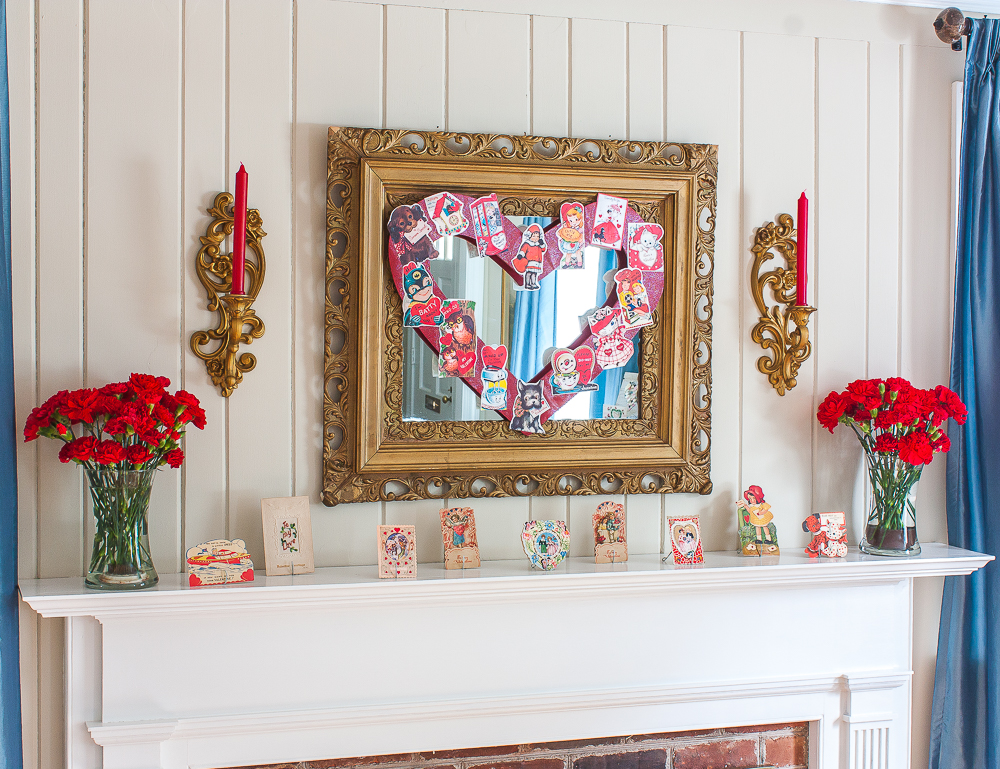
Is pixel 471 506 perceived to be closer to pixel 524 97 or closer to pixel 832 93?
pixel 524 97

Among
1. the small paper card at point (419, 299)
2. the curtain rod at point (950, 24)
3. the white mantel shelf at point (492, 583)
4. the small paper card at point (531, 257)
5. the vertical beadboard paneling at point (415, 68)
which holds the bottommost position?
the white mantel shelf at point (492, 583)

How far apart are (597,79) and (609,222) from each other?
1.14 feet

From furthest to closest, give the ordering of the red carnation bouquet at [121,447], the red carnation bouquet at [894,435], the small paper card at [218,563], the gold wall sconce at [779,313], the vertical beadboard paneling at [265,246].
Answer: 1. the gold wall sconce at [779,313]
2. the red carnation bouquet at [894,435]
3. the vertical beadboard paneling at [265,246]
4. the small paper card at [218,563]
5. the red carnation bouquet at [121,447]

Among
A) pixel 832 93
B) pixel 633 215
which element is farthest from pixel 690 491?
pixel 832 93

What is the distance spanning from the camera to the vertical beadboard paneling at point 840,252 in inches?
76.2

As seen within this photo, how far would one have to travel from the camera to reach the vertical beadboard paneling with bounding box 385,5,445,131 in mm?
1726

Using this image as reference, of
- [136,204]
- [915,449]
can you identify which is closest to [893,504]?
[915,449]

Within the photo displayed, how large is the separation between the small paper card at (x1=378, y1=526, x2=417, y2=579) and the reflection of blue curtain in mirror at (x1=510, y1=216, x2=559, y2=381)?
0.45 metres

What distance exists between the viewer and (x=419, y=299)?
5.61 ft

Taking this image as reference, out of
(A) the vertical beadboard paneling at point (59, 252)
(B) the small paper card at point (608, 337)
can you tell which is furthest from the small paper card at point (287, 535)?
(B) the small paper card at point (608, 337)

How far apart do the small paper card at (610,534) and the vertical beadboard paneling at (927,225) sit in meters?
0.87

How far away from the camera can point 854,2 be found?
6.37 ft

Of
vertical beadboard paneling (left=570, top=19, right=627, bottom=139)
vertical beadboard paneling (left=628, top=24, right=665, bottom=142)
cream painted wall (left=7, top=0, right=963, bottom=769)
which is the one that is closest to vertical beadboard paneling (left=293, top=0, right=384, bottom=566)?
cream painted wall (left=7, top=0, right=963, bottom=769)

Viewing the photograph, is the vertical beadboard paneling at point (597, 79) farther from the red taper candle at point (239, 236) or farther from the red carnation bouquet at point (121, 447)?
the red carnation bouquet at point (121, 447)
